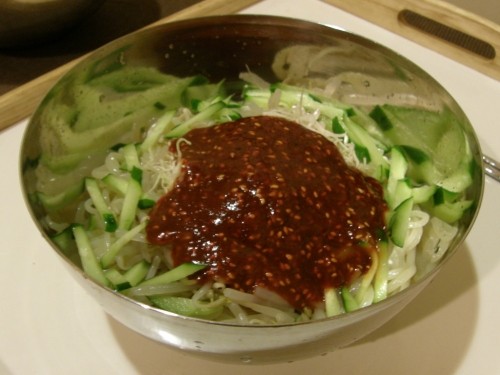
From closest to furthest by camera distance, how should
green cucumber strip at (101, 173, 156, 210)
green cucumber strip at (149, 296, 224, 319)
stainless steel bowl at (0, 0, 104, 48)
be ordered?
green cucumber strip at (149, 296, 224, 319)
green cucumber strip at (101, 173, 156, 210)
stainless steel bowl at (0, 0, 104, 48)

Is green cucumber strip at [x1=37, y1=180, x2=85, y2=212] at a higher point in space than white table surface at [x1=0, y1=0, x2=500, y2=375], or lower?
higher

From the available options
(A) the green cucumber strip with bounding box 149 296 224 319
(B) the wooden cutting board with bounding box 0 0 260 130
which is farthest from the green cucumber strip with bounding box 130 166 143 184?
(B) the wooden cutting board with bounding box 0 0 260 130

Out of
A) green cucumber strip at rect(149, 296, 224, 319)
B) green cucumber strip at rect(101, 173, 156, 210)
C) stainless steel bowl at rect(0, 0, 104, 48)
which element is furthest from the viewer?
stainless steel bowl at rect(0, 0, 104, 48)

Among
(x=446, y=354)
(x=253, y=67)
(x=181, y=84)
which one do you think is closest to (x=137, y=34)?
(x=181, y=84)

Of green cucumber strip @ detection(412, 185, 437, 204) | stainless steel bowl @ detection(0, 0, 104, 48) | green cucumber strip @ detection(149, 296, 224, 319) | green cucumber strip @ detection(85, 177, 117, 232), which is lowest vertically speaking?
green cucumber strip @ detection(149, 296, 224, 319)

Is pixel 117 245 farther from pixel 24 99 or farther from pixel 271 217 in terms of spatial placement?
pixel 24 99

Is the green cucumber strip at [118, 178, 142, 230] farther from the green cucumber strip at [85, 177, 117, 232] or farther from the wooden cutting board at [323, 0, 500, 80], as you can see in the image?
the wooden cutting board at [323, 0, 500, 80]

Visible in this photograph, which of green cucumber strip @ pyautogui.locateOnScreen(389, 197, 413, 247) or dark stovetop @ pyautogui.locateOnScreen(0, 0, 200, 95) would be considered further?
dark stovetop @ pyautogui.locateOnScreen(0, 0, 200, 95)

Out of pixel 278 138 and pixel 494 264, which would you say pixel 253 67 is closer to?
pixel 278 138

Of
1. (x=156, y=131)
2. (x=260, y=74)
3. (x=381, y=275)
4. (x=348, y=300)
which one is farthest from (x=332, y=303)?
(x=260, y=74)
